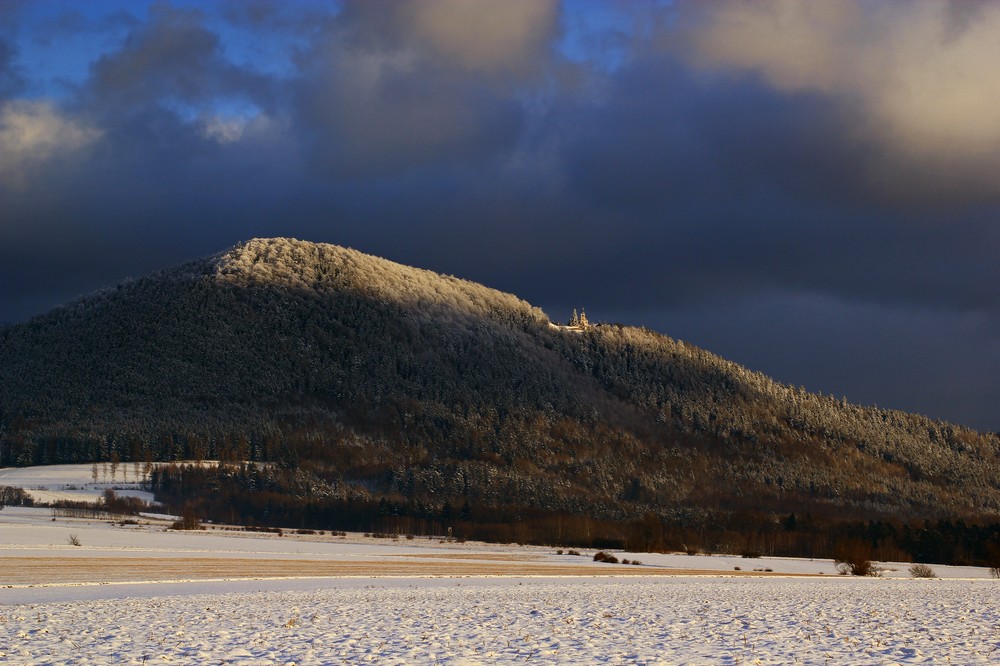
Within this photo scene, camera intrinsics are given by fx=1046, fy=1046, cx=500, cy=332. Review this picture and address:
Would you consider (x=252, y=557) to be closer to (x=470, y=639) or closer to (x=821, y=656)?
(x=470, y=639)

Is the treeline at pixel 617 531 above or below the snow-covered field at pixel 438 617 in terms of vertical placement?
below

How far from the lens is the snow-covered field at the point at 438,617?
101 feet

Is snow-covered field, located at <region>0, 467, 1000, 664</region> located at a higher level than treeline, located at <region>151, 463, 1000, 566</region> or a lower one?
higher

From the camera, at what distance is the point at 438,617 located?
3962cm

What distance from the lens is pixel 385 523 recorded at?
184000 mm

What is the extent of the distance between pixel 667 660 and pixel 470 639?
6.74 metres

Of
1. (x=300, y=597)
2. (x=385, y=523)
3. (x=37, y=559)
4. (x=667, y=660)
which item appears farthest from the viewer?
(x=385, y=523)

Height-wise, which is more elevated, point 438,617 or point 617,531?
point 438,617

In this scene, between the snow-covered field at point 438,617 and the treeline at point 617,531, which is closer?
the snow-covered field at point 438,617

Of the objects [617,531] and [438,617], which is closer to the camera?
[438,617]

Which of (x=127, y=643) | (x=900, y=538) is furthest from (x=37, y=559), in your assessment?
(x=900, y=538)

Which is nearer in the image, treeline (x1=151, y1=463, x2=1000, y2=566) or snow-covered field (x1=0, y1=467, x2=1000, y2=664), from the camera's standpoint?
snow-covered field (x1=0, y1=467, x2=1000, y2=664)

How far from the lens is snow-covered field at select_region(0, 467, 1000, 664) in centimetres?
3075

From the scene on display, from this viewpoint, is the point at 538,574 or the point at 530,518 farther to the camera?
the point at 530,518
